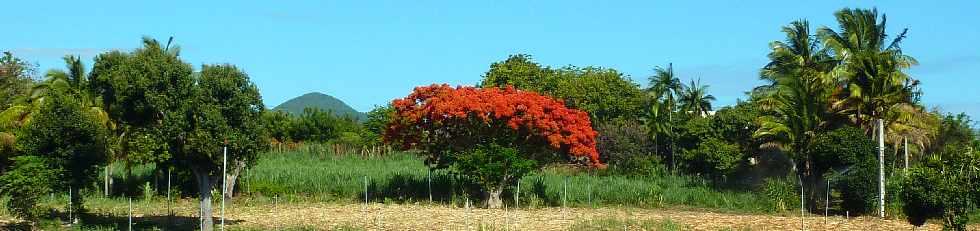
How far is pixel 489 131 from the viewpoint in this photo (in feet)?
93.6

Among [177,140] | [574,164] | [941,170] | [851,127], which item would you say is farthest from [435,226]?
[574,164]

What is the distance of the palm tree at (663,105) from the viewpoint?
4609cm

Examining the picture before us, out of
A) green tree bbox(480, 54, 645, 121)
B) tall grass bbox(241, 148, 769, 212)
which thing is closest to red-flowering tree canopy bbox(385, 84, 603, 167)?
tall grass bbox(241, 148, 769, 212)

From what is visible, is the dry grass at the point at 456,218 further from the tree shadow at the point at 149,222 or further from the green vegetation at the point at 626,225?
the tree shadow at the point at 149,222

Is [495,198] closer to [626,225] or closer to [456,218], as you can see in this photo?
[456,218]

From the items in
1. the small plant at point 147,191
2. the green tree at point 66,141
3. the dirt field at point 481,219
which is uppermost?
the green tree at point 66,141

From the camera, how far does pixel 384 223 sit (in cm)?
2234

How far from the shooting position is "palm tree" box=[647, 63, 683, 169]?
46.1 m

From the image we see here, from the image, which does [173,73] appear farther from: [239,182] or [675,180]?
[675,180]

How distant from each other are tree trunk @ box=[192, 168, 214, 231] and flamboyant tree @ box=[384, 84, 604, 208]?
911 centimetres

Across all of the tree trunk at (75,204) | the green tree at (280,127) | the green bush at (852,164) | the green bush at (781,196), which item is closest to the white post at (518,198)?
the green bush at (781,196)

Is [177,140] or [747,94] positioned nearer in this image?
[177,140]

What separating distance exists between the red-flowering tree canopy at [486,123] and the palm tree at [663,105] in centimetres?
1712

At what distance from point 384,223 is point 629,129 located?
24.2 metres
